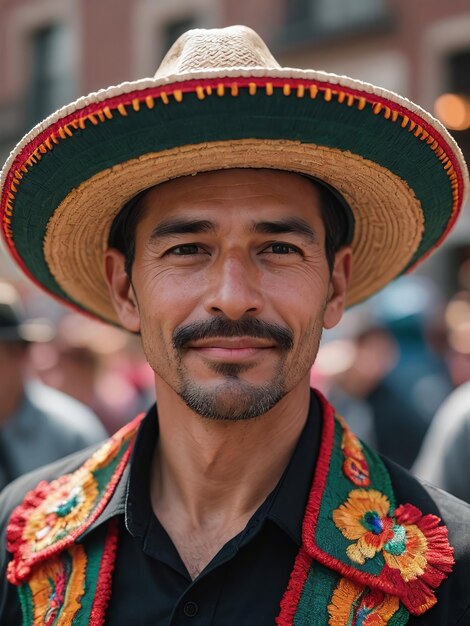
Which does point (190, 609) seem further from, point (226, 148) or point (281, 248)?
point (226, 148)

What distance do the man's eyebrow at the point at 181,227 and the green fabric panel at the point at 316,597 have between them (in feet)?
2.72

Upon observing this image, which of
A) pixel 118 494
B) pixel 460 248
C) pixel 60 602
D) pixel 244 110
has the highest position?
pixel 244 110

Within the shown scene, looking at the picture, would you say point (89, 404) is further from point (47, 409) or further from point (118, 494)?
point (118, 494)

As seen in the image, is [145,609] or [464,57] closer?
[145,609]

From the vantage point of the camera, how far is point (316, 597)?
2119mm

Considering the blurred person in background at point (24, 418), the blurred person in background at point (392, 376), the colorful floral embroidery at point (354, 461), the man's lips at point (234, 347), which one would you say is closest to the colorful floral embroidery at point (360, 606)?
the colorful floral embroidery at point (354, 461)

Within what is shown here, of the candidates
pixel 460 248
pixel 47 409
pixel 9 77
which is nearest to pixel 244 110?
pixel 47 409

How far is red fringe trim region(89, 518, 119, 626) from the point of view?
7.23ft

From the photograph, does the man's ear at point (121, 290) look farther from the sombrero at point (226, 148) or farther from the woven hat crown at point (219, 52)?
the woven hat crown at point (219, 52)

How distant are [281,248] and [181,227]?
0.82ft

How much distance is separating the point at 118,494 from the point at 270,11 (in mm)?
13788

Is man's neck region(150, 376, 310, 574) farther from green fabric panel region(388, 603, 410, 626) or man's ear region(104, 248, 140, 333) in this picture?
green fabric panel region(388, 603, 410, 626)

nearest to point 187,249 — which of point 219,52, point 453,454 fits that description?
point 219,52

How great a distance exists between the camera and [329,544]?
2.18m
